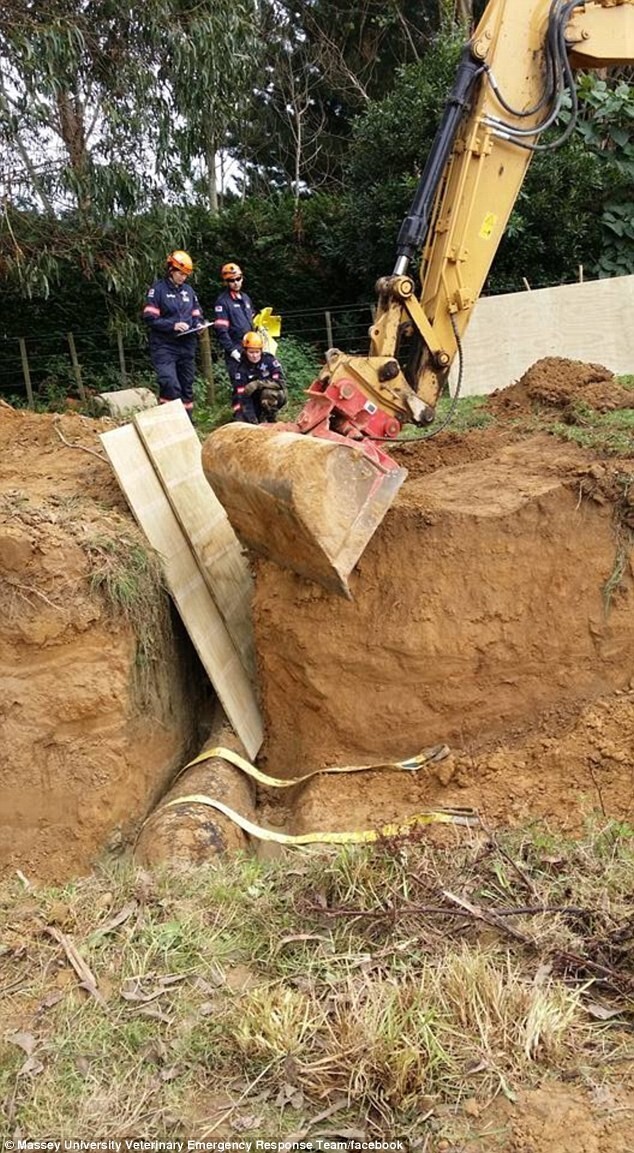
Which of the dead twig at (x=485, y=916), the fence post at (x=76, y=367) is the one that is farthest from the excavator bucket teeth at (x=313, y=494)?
the fence post at (x=76, y=367)

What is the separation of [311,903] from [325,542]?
1641 mm

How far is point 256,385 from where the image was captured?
8.30m

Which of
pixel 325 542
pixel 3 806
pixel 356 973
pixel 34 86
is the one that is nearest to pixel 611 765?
pixel 325 542

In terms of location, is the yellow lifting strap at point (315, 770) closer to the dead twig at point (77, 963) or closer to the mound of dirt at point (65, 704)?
the mound of dirt at point (65, 704)

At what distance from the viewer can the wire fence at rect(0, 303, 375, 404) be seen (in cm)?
1509

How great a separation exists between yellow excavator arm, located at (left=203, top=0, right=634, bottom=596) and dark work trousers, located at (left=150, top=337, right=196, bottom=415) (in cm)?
364

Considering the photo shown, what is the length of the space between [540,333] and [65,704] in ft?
26.5

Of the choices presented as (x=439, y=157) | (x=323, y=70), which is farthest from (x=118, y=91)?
(x=323, y=70)

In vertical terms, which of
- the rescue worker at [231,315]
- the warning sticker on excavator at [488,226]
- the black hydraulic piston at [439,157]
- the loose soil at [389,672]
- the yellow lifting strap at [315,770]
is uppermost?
the black hydraulic piston at [439,157]

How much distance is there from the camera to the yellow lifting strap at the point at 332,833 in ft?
15.1

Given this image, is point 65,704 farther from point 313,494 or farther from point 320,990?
point 320,990

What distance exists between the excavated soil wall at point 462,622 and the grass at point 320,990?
1304 mm

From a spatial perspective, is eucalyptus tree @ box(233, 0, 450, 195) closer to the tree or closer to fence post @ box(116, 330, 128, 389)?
fence post @ box(116, 330, 128, 389)

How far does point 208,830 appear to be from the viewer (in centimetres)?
470
